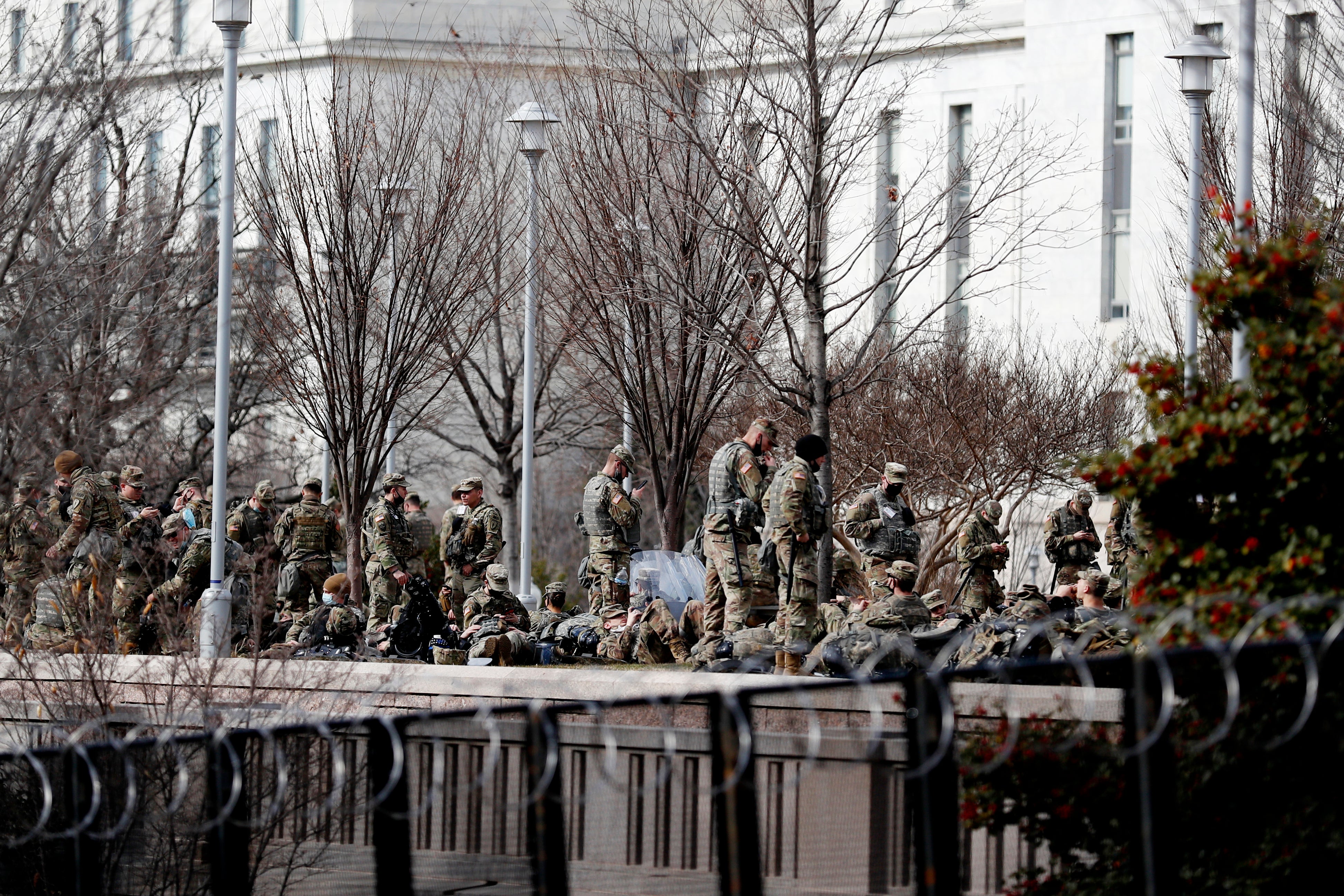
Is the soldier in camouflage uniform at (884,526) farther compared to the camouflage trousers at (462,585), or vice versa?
the camouflage trousers at (462,585)

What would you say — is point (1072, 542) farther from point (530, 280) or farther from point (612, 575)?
point (530, 280)

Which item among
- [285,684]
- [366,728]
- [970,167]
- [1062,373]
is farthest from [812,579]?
[1062,373]

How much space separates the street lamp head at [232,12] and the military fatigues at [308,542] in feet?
18.0

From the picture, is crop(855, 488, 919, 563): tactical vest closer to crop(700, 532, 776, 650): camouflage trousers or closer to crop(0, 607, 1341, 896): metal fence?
crop(700, 532, 776, 650): camouflage trousers

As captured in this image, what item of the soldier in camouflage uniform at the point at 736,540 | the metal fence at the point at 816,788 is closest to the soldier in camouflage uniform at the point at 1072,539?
the soldier in camouflage uniform at the point at 736,540

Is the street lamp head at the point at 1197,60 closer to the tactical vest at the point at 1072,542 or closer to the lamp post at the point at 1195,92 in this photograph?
the lamp post at the point at 1195,92

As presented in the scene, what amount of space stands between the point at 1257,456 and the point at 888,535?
31.7 feet

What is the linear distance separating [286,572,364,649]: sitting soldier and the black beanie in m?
3.87

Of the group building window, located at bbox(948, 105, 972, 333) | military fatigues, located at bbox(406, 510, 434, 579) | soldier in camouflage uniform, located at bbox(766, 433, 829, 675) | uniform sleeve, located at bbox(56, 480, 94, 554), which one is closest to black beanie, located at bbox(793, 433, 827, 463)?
soldier in camouflage uniform, located at bbox(766, 433, 829, 675)

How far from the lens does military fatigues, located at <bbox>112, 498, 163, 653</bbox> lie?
14906 millimetres

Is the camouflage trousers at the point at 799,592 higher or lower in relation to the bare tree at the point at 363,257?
lower

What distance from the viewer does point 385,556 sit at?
55.8 feet

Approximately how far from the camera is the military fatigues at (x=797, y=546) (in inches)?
520

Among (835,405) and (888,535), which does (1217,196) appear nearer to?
(888,535)
